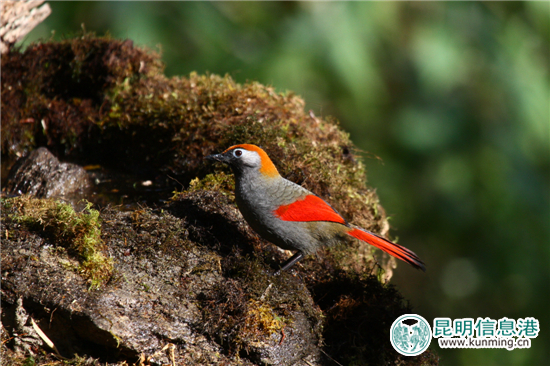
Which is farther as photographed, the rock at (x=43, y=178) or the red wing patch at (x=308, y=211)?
the rock at (x=43, y=178)

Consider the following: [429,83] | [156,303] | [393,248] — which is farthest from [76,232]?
[429,83]

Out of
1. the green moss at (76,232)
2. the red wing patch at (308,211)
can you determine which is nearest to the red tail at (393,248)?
the red wing patch at (308,211)

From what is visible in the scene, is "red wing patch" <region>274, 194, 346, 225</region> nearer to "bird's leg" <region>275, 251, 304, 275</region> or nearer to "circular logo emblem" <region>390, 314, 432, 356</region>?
"bird's leg" <region>275, 251, 304, 275</region>

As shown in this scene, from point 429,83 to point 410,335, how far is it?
3.16 meters

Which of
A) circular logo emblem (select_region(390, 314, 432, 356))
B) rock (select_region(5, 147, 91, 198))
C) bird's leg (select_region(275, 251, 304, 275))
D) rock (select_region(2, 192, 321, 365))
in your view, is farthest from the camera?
rock (select_region(5, 147, 91, 198))

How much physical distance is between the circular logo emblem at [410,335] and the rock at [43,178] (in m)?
3.34

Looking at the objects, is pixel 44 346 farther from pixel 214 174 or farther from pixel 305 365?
pixel 214 174

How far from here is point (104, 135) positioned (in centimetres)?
522

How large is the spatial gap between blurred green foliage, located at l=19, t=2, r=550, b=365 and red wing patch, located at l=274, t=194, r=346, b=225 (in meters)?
1.69

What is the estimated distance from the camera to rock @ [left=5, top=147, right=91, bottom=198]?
4.44 meters

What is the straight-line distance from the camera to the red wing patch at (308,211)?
11.2ft

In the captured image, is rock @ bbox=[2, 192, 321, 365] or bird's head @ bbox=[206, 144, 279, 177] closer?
rock @ bbox=[2, 192, 321, 365]

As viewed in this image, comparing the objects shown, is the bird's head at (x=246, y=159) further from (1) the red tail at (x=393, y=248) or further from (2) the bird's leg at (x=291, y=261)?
(1) the red tail at (x=393, y=248)

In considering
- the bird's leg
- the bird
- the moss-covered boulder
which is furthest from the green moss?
the bird's leg
